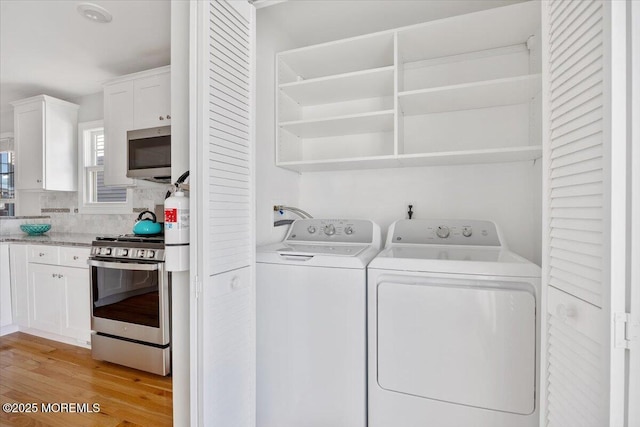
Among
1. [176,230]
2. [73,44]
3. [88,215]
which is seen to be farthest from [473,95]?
[88,215]

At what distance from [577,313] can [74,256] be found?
3.45 metres

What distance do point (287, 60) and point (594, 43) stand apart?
5.82 ft

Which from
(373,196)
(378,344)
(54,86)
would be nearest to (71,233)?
(54,86)

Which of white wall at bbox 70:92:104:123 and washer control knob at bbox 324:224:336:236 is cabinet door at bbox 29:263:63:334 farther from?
washer control knob at bbox 324:224:336:236

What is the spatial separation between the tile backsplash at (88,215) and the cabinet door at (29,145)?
1.05 feet

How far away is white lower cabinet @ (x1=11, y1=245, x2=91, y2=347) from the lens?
8.82 ft

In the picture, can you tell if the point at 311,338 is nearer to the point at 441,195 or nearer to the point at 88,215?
the point at 441,195

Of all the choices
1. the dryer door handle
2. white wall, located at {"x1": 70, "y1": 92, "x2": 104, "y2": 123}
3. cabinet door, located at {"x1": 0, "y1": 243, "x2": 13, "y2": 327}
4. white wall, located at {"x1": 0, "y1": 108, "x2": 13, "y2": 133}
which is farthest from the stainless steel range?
white wall, located at {"x1": 0, "y1": 108, "x2": 13, "y2": 133}

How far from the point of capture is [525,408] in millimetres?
1249

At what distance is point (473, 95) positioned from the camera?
1862 millimetres

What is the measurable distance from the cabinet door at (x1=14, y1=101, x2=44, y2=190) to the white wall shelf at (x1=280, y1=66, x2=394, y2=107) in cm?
305

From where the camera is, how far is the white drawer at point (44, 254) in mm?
2812

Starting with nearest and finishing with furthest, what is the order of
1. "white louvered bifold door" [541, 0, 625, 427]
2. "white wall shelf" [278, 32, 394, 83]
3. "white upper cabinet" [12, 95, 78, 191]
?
"white louvered bifold door" [541, 0, 625, 427] → "white wall shelf" [278, 32, 394, 83] → "white upper cabinet" [12, 95, 78, 191]

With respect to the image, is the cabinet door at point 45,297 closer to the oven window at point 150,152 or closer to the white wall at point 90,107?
the oven window at point 150,152
